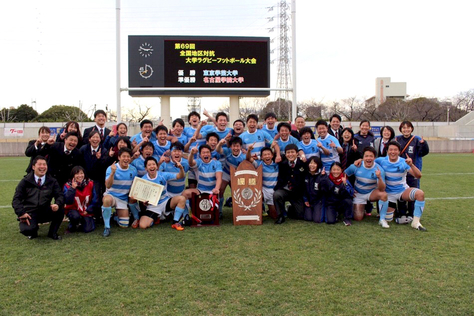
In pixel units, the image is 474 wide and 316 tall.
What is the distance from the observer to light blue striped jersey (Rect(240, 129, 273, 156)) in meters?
6.00

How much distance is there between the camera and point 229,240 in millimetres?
4664

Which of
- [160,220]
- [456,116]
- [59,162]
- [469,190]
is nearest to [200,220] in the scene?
[160,220]

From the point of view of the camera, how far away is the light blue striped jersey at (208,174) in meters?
5.73

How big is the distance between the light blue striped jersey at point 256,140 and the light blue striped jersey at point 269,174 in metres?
0.28

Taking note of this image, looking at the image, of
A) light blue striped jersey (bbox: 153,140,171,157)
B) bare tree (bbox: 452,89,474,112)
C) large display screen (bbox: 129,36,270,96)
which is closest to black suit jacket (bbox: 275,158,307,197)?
light blue striped jersey (bbox: 153,140,171,157)

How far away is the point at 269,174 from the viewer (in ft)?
19.0

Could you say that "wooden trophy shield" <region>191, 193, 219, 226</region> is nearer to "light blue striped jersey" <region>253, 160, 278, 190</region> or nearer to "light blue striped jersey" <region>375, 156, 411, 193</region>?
"light blue striped jersey" <region>253, 160, 278, 190</region>

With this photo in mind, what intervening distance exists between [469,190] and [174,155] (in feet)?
22.9

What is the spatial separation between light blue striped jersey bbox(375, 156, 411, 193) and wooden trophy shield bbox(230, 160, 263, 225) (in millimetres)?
1958

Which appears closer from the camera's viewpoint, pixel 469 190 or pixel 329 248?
pixel 329 248

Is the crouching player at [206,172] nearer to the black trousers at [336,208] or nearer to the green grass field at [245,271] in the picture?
the green grass field at [245,271]

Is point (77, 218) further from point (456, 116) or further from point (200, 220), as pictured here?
point (456, 116)

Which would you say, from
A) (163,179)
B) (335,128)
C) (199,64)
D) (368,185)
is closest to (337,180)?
(368,185)

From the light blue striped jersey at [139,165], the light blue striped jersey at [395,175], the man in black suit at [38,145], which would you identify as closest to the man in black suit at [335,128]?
the light blue striped jersey at [395,175]
